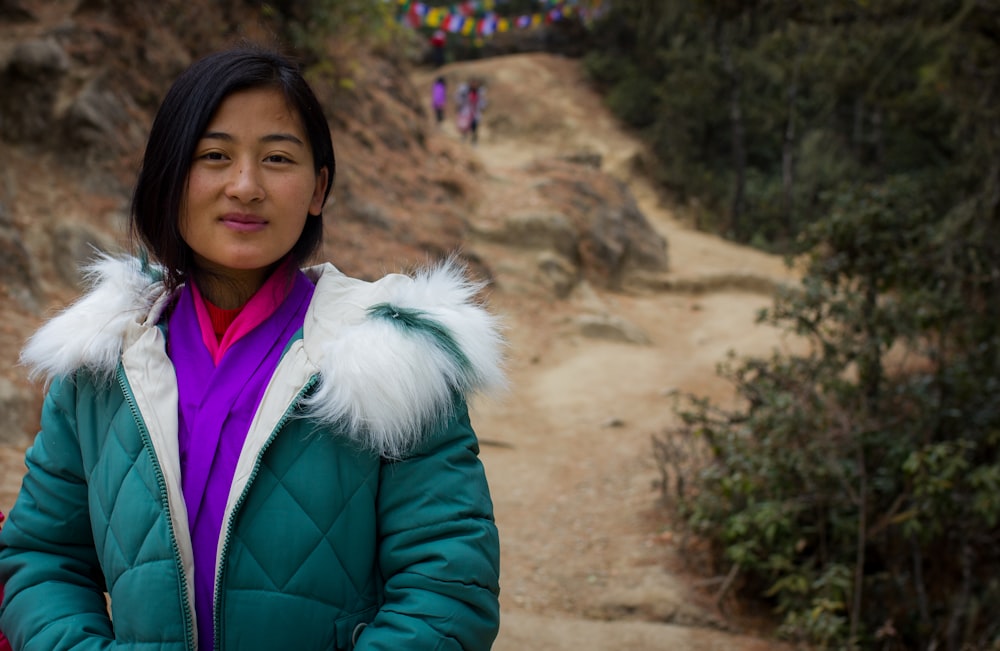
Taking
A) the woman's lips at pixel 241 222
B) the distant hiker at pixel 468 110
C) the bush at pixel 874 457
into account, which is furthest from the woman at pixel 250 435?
the distant hiker at pixel 468 110

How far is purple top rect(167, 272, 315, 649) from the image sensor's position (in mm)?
1344

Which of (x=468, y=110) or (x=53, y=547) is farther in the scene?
(x=468, y=110)

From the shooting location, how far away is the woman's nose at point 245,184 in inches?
55.6

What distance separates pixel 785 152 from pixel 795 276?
5.61 meters

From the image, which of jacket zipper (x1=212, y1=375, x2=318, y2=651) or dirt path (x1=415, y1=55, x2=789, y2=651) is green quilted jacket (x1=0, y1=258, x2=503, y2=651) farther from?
dirt path (x1=415, y1=55, x2=789, y2=651)

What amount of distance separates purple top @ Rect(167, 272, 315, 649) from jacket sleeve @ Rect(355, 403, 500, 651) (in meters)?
0.25

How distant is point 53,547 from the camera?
4.81 feet

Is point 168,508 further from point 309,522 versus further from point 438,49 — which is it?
point 438,49

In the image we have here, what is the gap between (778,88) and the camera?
20.0 metres

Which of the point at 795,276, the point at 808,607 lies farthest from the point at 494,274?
the point at 808,607

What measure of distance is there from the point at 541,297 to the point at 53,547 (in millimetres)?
10150

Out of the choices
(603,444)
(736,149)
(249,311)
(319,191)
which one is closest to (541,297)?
(603,444)

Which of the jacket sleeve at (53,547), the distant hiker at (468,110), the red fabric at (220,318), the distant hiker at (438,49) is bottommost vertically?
the jacket sleeve at (53,547)

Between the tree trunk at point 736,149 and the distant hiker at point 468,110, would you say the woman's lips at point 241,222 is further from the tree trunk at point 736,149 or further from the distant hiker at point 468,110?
the tree trunk at point 736,149
